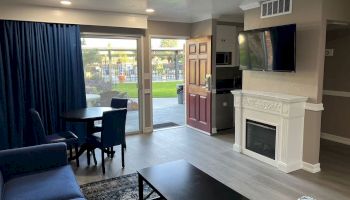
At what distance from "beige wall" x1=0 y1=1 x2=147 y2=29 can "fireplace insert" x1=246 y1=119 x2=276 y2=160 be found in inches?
111

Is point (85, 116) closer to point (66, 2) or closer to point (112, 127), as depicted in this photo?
point (112, 127)

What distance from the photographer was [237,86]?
20.7 feet

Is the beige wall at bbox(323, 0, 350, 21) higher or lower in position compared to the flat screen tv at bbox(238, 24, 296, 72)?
higher

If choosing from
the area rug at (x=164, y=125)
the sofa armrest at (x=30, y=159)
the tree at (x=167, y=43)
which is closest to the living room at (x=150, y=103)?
the sofa armrest at (x=30, y=159)

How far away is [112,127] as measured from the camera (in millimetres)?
3713

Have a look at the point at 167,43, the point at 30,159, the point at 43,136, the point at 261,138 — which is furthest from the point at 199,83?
the point at 167,43

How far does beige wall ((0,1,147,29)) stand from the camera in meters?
4.04

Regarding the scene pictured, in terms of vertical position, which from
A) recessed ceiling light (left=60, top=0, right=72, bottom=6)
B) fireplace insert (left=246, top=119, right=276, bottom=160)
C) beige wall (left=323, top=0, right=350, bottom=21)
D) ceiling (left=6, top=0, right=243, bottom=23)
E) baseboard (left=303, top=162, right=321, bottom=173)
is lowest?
baseboard (left=303, top=162, right=321, bottom=173)

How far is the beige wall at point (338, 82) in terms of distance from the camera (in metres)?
4.79

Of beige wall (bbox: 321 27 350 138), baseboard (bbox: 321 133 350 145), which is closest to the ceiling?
beige wall (bbox: 321 27 350 138)

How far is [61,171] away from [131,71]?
329cm

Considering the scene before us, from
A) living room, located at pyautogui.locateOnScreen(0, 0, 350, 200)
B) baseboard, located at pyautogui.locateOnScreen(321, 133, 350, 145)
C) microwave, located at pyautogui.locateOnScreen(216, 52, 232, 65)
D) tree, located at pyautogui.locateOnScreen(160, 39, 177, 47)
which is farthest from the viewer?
tree, located at pyautogui.locateOnScreen(160, 39, 177, 47)

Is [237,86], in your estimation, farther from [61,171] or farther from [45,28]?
[61,171]

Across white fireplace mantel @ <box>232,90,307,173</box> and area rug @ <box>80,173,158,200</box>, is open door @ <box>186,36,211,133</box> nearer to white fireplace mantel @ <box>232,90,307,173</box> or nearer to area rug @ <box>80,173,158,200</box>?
white fireplace mantel @ <box>232,90,307,173</box>
